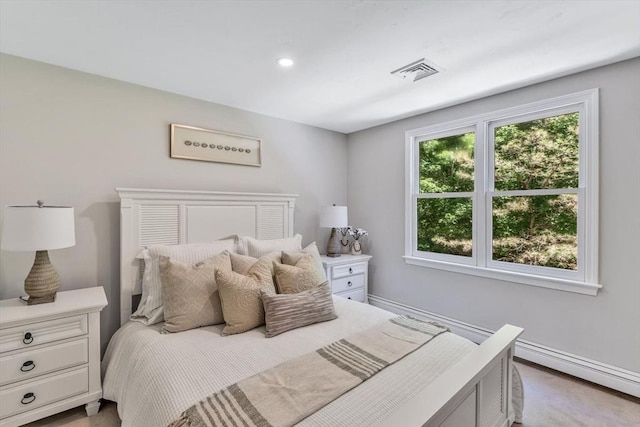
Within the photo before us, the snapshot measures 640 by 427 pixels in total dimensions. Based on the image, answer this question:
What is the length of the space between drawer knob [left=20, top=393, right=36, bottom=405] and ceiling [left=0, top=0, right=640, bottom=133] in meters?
2.09

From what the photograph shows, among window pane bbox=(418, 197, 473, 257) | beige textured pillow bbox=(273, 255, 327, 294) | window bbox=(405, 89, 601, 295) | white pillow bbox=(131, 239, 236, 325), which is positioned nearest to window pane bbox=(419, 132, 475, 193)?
window bbox=(405, 89, 601, 295)

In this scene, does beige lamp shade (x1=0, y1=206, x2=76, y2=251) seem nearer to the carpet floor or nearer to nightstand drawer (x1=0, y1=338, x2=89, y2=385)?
nightstand drawer (x1=0, y1=338, x2=89, y2=385)

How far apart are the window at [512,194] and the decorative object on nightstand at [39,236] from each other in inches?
119

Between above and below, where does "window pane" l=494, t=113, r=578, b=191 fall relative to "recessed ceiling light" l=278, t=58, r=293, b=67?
below

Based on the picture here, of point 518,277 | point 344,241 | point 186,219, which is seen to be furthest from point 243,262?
point 518,277

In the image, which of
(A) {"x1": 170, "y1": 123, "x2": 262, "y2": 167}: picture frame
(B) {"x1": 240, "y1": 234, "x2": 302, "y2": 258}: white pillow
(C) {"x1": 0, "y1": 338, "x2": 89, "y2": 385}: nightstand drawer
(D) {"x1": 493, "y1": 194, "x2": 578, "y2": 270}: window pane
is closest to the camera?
(C) {"x1": 0, "y1": 338, "x2": 89, "y2": 385}: nightstand drawer

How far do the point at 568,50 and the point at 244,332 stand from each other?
2.73 metres

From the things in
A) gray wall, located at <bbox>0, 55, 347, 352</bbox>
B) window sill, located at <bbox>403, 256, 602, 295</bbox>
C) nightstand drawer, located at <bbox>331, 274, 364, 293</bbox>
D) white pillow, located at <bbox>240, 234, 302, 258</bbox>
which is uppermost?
gray wall, located at <bbox>0, 55, 347, 352</bbox>

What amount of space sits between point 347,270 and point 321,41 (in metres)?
2.30

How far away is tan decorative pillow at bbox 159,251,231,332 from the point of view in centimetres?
186

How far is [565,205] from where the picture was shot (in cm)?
243

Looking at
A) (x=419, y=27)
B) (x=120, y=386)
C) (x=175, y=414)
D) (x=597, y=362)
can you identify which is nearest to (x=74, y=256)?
(x=120, y=386)

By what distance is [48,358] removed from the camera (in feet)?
5.80

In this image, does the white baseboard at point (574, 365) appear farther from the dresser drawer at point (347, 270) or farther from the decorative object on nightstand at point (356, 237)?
the decorative object on nightstand at point (356, 237)
